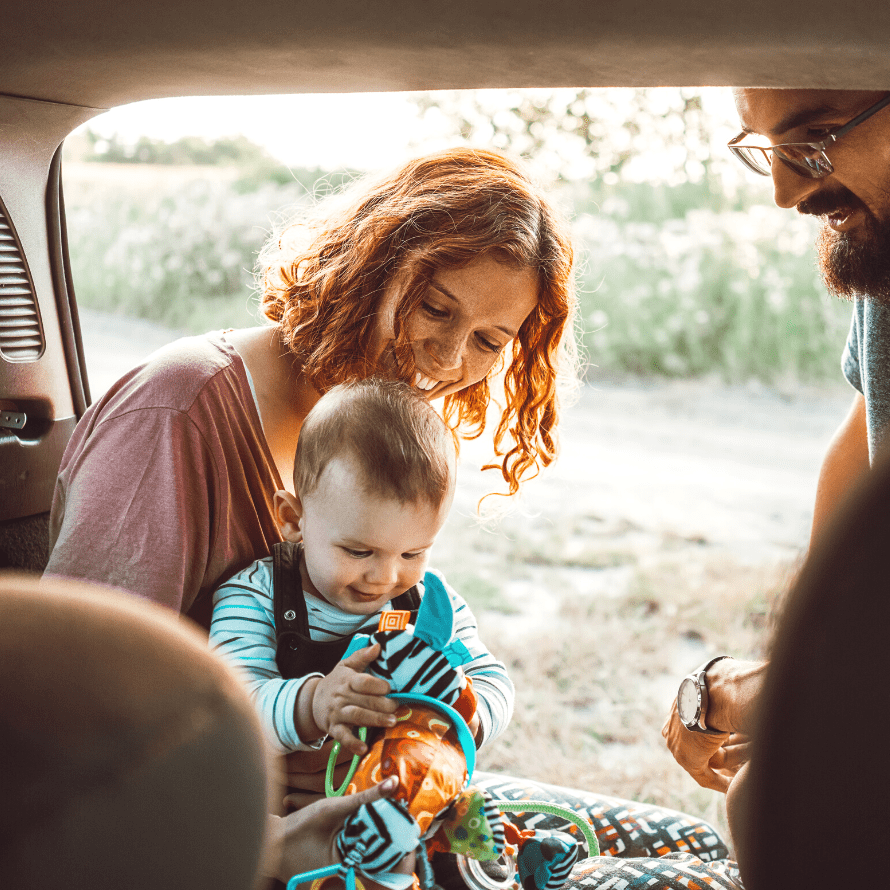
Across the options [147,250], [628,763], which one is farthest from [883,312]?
[147,250]

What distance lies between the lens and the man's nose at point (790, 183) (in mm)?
1469

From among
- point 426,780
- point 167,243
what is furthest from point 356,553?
point 167,243

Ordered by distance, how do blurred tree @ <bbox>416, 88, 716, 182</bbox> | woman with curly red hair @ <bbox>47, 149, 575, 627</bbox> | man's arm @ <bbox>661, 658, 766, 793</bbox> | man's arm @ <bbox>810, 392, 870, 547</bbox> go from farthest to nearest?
blurred tree @ <bbox>416, 88, 716, 182</bbox> < man's arm @ <bbox>810, 392, 870, 547</bbox> < man's arm @ <bbox>661, 658, 766, 793</bbox> < woman with curly red hair @ <bbox>47, 149, 575, 627</bbox>

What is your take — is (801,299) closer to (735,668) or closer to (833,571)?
(735,668)

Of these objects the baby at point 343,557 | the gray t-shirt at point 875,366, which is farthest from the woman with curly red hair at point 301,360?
the gray t-shirt at point 875,366

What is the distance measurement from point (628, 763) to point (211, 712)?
8.46 feet

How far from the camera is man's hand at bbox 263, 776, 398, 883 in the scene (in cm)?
95

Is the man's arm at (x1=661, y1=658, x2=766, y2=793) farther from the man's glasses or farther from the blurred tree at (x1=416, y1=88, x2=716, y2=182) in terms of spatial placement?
the blurred tree at (x1=416, y1=88, x2=716, y2=182)

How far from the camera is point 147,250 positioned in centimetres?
736

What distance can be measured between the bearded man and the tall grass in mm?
5255

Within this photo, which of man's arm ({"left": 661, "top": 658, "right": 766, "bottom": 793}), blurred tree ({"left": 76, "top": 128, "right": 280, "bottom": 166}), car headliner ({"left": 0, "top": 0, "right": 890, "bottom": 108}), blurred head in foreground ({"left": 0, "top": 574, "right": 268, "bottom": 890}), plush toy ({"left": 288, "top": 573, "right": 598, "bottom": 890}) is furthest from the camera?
blurred tree ({"left": 76, "top": 128, "right": 280, "bottom": 166})

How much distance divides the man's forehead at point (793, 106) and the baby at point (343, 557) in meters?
0.69

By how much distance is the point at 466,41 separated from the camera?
2.50ft

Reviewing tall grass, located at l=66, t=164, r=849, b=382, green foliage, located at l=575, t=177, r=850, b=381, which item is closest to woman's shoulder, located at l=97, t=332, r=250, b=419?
tall grass, located at l=66, t=164, r=849, b=382
